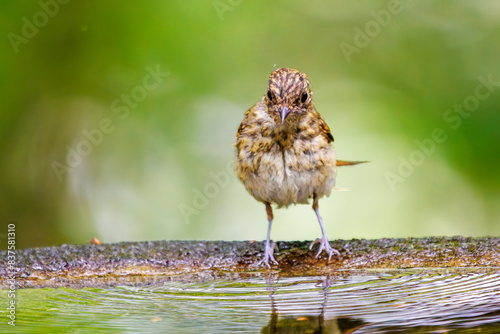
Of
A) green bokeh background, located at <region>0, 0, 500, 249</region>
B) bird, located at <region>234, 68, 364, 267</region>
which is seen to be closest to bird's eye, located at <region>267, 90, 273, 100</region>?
bird, located at <region>234, 68, 364, 267</region>

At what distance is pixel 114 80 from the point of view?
7.02 m

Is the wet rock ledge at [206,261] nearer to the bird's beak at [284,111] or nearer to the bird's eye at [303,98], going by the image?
the bird's beak at [284,111]

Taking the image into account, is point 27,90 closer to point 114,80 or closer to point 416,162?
point 114,80

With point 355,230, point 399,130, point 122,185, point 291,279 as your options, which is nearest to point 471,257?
point 291,279

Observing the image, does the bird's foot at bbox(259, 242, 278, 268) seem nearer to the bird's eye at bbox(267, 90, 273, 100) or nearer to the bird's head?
the bird's head

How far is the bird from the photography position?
3.76 meters

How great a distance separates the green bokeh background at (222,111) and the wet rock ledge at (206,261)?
10.6ft

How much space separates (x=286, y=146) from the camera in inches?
151

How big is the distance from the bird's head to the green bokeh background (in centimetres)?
Answer: 313

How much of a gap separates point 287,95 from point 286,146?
309 millimetres

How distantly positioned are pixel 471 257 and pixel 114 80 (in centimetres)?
480

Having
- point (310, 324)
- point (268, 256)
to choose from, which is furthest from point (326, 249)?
point (310, 324)

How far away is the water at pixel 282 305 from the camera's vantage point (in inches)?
84.2

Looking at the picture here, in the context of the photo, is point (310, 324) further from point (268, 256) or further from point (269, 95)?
point (269, 95)
